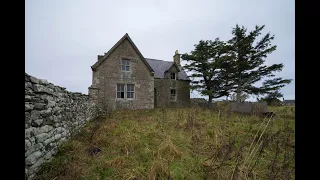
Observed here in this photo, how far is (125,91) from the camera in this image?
1490 cm

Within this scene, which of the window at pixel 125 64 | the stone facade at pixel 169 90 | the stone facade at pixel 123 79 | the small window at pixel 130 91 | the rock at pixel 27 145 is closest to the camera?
the rock at pixel 27 145

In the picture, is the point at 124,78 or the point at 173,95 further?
the point at 173,95

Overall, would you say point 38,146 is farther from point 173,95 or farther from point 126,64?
point 173,95

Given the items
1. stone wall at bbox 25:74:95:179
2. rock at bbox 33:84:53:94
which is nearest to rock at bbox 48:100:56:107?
stone wall at bbox 25:74:95:179

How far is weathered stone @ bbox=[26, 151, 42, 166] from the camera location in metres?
2.67

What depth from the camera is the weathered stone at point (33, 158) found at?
8.76 feet

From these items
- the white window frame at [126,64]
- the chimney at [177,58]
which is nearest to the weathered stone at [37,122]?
the white window frame at [126,64]

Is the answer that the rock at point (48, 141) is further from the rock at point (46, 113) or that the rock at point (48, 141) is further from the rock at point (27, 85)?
the rock at point (27, 85)

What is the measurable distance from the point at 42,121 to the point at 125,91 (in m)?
11.7

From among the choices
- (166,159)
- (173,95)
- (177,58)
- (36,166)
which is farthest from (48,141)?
(177,58)

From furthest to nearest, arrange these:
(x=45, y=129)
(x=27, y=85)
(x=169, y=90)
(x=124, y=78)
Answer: (x=169, y=90) → (x=124, y=78) → (x=45, y=129) → (x=27, y=85)
